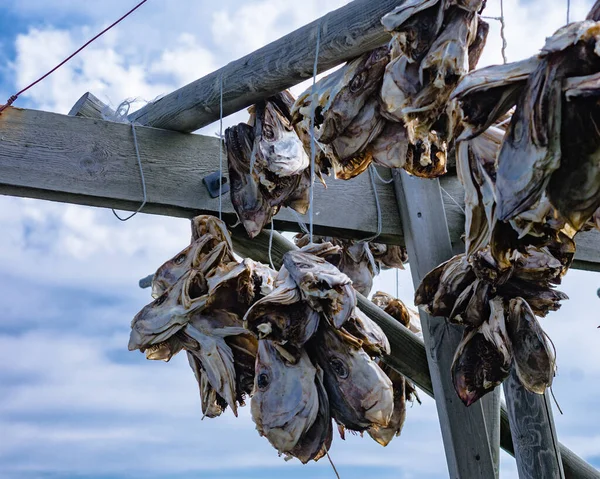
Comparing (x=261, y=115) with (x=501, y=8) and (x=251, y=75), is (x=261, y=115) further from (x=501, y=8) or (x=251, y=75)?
(x=501, y=8)

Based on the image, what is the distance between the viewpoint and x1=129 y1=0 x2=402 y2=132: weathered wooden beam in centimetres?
231

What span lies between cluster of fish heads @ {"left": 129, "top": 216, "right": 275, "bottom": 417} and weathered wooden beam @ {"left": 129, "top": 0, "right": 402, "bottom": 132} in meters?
0.46

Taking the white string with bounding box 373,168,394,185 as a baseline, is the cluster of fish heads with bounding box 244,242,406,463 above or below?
below

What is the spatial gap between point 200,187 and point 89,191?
1.07 ft

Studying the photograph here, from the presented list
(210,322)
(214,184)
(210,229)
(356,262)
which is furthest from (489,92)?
(356,262)

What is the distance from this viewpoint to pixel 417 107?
6.11 feet

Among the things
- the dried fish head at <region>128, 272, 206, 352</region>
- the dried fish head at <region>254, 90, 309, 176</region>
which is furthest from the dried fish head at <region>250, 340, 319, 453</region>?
the dried fish head at <region>254, 90, 309, 176</region>

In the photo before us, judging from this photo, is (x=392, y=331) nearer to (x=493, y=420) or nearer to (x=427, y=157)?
(x=493, y=420)

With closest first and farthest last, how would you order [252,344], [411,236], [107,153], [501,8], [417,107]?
[417,107]
[501,8]
[252,344]
[107,153]
[411,236]

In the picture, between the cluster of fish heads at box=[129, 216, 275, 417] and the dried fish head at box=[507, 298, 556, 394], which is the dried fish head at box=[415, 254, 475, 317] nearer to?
the dried fish head at box=[507, 298, 556, 394]

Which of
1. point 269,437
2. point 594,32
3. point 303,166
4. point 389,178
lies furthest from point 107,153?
point 594,32

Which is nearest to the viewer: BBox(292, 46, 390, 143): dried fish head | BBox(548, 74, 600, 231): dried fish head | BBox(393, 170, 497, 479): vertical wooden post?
BBox(548, 74, 600, 231): dried fish head

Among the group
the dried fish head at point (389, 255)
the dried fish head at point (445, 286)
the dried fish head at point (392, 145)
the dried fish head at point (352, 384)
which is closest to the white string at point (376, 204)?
the dried fish head at point (389, 255)

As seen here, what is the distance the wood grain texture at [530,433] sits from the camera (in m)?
2.84
